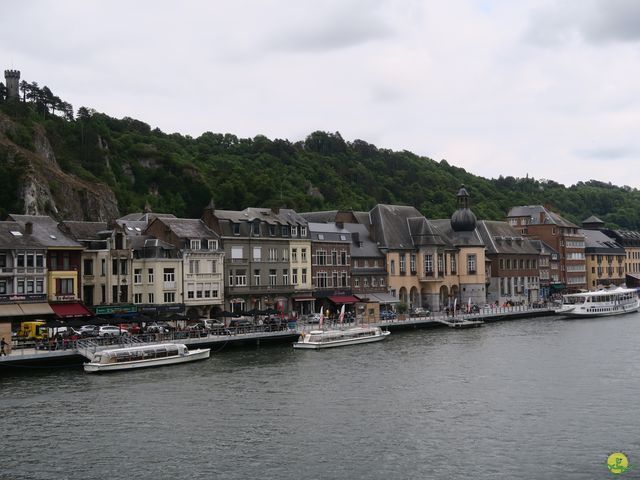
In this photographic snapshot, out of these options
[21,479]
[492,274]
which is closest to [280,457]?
[21,479]

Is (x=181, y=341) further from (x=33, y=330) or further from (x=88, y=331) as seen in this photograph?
(x=33, y=330)

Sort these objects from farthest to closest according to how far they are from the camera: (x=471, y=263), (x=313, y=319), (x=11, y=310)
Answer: (x=471, y=263)
(x=313, y=319)
(x=11, y=310)

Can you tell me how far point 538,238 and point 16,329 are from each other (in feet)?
322

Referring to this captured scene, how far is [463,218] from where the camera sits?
11694 centimetres

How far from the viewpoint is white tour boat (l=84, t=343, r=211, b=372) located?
2259 inches

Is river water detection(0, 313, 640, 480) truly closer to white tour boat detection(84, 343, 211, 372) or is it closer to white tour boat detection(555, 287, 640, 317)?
white tour boat detection(84, 343, 211, 372)

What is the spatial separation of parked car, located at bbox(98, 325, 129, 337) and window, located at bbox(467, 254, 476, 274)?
5950 cm

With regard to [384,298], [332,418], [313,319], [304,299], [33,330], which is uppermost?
[304,299]

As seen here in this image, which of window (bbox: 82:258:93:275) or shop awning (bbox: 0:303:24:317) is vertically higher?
window (bbox: 82:258:93:275)

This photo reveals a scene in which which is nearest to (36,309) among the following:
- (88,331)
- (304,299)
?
(88,331)

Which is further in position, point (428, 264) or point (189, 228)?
point (428, 264)

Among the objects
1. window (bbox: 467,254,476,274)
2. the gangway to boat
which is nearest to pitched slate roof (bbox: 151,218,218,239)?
the gangway to boat

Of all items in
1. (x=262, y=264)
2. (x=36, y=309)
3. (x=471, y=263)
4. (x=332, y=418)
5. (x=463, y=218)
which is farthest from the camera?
(x=463, y=218)

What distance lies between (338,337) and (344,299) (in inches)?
931
